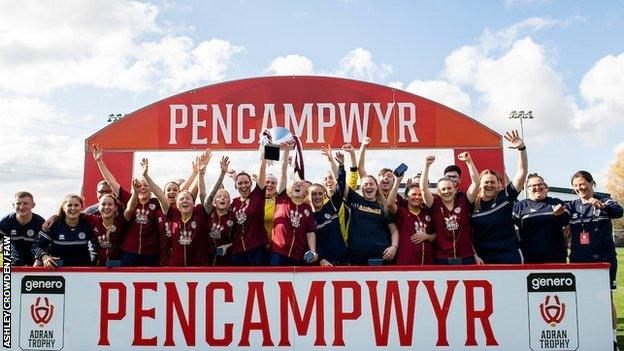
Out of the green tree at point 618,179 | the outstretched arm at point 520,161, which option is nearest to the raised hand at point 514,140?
the outstretched arm at point 520,161

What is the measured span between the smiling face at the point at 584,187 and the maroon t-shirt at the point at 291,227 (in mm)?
3309

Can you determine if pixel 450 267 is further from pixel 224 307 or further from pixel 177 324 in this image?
pixel 177 324

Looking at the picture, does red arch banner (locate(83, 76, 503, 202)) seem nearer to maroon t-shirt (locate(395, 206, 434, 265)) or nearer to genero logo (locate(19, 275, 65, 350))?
maroon t-shirt (locate(395, 206, 434, 265))

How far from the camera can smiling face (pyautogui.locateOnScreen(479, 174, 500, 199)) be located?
612cm

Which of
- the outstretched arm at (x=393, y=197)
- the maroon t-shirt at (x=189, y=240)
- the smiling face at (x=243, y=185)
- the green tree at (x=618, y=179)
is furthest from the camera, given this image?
the green tree at (x=618, y=179)

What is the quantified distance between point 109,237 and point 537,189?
5124 millimetres

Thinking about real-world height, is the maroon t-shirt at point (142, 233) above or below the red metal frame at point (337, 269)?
above

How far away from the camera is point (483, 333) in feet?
17.9

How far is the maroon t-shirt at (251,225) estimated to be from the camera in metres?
6.19

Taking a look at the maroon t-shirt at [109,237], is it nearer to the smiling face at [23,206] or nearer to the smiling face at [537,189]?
the smiling face at [23,206]

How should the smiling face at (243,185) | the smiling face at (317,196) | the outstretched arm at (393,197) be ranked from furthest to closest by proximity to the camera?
the smiling face at (317,196), the smiling face at (243,185), the outstretched arm at (393,197)

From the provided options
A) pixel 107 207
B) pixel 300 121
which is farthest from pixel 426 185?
pixel 300 121

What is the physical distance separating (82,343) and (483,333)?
4087 mm

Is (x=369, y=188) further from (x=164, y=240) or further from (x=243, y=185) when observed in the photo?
(x=164, y=240)
